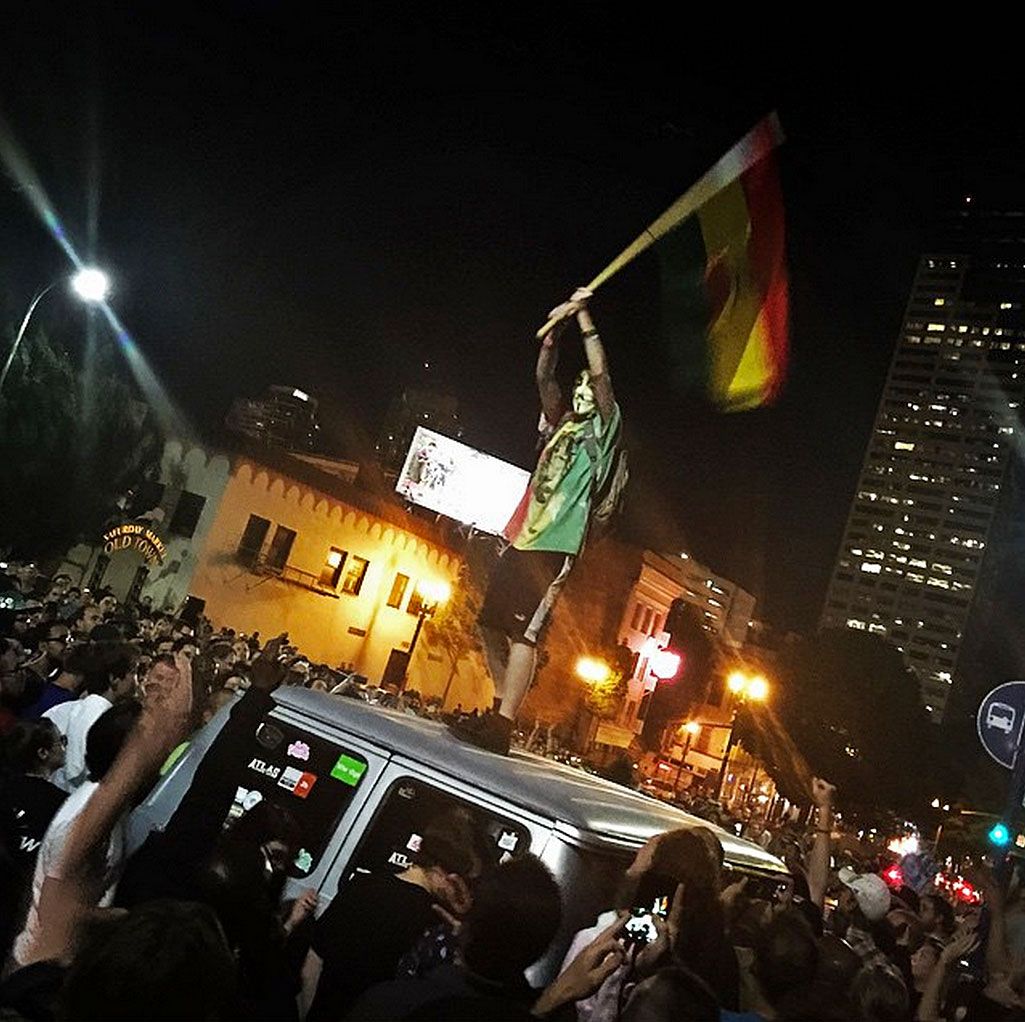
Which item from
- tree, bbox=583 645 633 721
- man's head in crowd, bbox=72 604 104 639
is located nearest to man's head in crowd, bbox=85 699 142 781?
man's head in crowd, bbox=72 604 104 639

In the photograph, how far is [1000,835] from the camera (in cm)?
862

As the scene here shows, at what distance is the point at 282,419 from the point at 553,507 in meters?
48.1

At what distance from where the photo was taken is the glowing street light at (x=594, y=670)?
140 ft

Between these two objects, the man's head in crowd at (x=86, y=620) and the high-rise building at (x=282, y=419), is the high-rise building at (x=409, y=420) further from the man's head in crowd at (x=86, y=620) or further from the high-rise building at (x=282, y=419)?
the man's head in crowd at (x=86, y=620)

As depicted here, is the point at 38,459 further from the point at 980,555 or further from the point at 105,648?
the point at 980,555

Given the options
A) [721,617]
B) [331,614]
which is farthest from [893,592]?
[331,614]

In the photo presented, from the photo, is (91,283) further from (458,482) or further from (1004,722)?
(458,482)

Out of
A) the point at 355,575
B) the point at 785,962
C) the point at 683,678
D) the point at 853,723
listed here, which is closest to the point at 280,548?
the point at 355,575

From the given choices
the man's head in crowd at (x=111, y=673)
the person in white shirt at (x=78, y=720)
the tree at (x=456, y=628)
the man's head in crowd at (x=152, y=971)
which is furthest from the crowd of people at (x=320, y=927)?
the tree at (x=456, y=628)

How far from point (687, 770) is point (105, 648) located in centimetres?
4358

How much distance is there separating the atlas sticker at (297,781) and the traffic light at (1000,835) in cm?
643

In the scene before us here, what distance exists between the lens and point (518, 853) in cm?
348

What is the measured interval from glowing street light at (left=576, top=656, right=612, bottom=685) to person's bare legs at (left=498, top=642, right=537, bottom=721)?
36689mm

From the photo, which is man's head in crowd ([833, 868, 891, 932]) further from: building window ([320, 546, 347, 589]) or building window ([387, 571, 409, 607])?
building window ([387, 571, 409, 607])
